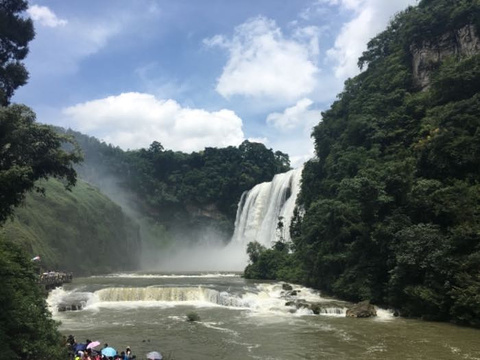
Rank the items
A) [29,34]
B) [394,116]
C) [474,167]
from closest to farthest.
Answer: [29,34]
[474,167]
[394,116]

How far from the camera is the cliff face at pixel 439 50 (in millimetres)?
34812

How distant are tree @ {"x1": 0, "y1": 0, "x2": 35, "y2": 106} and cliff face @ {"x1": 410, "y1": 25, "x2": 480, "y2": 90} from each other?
3337 centimetres

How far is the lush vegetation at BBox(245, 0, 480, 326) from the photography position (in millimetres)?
18484

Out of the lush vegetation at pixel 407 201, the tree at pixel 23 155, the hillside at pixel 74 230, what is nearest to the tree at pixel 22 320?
the tree at pixel 23 155

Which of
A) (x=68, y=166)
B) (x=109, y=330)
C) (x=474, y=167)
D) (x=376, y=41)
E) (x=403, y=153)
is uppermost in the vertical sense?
(x=376, y=41)

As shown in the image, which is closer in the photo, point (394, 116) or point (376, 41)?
point (394, 116)

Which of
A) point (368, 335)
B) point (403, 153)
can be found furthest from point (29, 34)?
point (403, 153)

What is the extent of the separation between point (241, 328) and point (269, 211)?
108 ft

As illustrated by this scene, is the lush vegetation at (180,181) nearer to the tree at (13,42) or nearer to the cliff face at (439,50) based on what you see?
the cliff face at (439,50)

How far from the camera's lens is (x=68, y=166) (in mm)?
14172

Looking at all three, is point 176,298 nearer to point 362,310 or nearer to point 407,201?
point 362,310

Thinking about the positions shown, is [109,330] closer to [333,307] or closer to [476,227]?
[333,307]

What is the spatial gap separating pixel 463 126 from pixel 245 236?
3610cm

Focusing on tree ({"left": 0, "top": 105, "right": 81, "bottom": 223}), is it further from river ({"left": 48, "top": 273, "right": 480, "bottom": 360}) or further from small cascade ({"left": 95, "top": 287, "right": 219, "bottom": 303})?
small cascade ({"left": 95, "top": 287, "right": 219, "bottom": 303})
